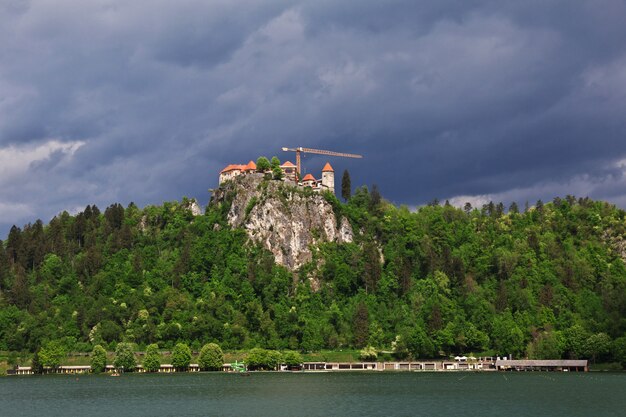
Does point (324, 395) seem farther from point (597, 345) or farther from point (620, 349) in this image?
point (597, 345)

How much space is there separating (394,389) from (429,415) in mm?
39237

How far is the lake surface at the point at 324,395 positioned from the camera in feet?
355

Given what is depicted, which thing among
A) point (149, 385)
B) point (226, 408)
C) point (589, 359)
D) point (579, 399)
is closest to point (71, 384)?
point (149, 385)

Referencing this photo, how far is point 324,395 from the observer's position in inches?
5069

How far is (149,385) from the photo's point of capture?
157750mm

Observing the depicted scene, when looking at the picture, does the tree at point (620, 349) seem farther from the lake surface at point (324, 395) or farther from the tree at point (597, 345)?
the lake surface at point (324, 395)

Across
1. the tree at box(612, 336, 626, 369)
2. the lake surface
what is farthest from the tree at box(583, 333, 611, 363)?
the lake surface

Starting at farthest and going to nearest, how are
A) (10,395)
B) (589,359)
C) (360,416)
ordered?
(589,359)
(10,395)
(360,416)

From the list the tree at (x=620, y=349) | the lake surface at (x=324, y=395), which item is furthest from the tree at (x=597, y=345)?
the lake surface at (x=324, y=395)

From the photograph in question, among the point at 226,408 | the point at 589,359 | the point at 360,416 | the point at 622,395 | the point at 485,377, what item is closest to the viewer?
the point at 360,416

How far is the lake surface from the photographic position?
108m

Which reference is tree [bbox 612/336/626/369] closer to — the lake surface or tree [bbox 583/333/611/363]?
tree [bbox 583/333/611/363]

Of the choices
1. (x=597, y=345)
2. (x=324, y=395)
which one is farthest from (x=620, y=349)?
(x=324, y=395)

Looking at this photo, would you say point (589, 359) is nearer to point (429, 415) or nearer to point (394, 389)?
point (394, 389)
